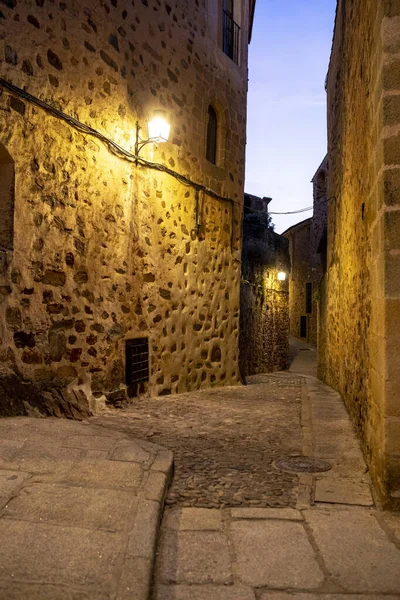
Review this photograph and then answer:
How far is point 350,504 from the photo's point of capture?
263 centimetres

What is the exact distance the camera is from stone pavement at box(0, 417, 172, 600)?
5.61ft

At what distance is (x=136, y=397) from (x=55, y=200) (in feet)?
7.58

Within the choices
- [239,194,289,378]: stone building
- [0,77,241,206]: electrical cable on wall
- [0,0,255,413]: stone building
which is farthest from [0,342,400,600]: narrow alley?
[239,194,289,378]: stone building

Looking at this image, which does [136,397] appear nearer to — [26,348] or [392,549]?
[26,348]

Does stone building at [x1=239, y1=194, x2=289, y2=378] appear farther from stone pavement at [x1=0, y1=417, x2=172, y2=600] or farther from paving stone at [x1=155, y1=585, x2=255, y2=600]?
paving stone at [x1=155, y1=585, x2=255, y2=600]

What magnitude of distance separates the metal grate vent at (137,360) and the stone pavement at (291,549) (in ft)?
8.97

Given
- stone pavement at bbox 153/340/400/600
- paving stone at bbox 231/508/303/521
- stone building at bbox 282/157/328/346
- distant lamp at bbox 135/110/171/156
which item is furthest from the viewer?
stone building at bbox 282/157/328/346

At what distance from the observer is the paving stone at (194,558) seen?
193 cm

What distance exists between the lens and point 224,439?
390 cm

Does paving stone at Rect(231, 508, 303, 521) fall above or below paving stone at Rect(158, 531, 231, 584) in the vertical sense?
above

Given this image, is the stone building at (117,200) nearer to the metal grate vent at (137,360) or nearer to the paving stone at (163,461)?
the metal grate vent at (137,360)

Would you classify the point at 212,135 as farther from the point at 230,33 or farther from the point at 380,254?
the point at 380,254

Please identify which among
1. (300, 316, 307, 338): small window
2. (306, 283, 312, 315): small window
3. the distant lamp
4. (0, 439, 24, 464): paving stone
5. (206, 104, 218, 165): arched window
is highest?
(206, 104, 218, 165): arched window

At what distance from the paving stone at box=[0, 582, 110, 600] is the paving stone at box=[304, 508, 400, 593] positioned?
95 centimetres
